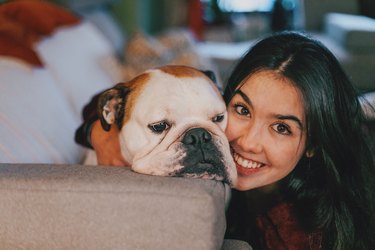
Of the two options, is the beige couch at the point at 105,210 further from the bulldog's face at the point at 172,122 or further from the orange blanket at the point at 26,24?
the orange blanket at the point at 26,24

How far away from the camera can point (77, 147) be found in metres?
1.98

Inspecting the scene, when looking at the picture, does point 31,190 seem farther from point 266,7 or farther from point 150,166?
point 266,7

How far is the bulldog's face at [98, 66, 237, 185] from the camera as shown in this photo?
1230mm

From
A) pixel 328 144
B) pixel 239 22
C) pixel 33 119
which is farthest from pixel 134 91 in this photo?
pixel 239 22

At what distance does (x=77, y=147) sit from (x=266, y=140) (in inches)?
37.1

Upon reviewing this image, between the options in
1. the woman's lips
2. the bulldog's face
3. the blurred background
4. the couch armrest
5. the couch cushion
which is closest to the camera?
the couch armrest

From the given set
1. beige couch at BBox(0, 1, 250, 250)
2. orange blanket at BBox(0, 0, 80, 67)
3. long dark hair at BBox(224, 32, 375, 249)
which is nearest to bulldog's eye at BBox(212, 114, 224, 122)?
long dark hair at BBox(224, 32, 375, 249)

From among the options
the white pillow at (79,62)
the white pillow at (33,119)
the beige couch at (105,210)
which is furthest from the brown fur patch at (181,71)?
the white pillow at (79,62)

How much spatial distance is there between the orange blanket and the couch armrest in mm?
1164

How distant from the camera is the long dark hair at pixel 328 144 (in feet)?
4.44

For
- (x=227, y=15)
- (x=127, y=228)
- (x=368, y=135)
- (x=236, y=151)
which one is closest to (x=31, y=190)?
(x=127, y=228)

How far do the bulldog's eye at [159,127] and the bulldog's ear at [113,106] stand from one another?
157 mm

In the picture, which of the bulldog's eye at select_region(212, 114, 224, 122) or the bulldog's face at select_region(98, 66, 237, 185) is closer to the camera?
the bulldog's face at select_region(98, 66, 237, 185)

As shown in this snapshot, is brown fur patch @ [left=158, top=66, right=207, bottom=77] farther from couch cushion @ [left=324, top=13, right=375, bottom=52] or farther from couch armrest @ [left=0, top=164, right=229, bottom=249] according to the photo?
couch cushion @ [left=324, top=13, right=375, bottom=52]
